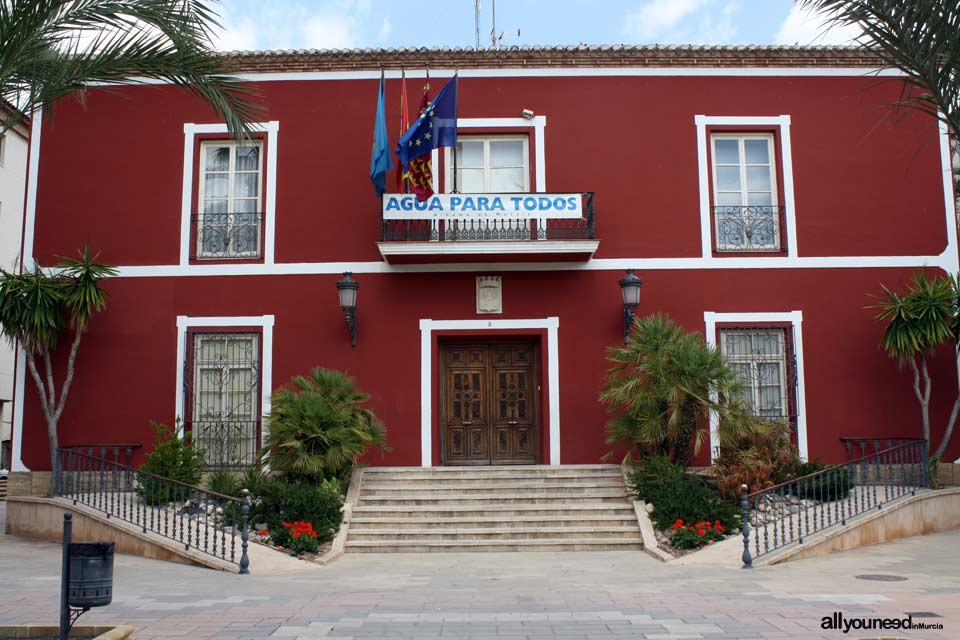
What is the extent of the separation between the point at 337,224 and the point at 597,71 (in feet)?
15.8

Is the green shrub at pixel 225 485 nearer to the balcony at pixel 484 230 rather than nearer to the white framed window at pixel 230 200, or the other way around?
the white framed window at pixel 230 200

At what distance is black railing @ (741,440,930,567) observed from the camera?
10.3m

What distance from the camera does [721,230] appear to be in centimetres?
1391

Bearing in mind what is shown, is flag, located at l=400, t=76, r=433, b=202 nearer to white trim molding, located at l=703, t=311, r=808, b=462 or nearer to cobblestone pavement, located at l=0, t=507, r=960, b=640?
white trim molding, located at l=703, t=311, r=808, b=462

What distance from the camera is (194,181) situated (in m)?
14.0

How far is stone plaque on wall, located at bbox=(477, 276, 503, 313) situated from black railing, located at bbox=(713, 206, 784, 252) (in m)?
3.51

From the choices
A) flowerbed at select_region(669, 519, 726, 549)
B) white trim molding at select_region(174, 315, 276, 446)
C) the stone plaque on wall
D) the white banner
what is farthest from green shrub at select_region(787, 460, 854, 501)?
white trim molding at select_region(174, 315, 276, 446)

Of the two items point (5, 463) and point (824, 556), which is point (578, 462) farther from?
point (5, 463)

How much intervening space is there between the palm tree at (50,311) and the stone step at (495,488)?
4.62m

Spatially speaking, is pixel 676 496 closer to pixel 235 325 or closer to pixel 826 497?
pixel 826 497

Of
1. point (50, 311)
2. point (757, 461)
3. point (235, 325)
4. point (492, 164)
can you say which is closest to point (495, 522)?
point (757, 461)

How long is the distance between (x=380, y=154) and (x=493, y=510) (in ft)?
17.3


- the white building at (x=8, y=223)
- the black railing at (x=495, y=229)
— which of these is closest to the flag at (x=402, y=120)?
the black railing at (x=495, y=229)

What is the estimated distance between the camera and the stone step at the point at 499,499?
1217cm
